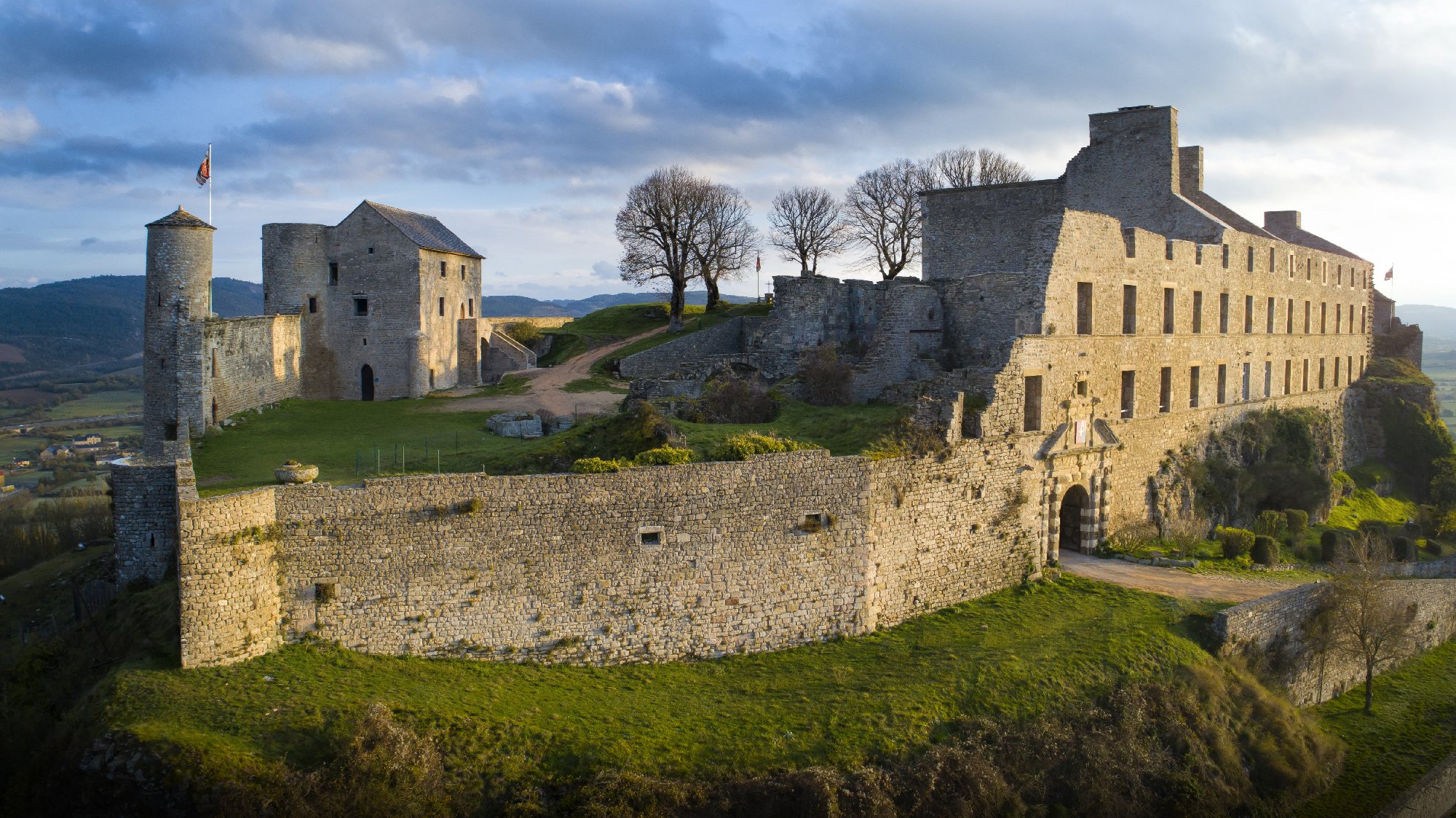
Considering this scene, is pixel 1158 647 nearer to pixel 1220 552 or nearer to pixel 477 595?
pixel 1220 552

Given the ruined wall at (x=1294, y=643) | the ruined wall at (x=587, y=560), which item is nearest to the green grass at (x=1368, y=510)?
the ruined wall at (x=1294, y=643)

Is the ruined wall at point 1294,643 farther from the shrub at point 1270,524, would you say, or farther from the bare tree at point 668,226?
the bare tree at point 668,226

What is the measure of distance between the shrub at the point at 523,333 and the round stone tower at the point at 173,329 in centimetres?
2160

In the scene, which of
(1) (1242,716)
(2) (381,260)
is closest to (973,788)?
(1) (1242,716)

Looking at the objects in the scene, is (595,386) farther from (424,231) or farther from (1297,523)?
(1297,523)

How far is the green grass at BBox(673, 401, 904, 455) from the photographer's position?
2034cm

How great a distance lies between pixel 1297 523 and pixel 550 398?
2472 centimetres

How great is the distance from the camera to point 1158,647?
1966cm

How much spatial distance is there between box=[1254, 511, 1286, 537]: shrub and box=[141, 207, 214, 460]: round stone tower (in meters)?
31.5

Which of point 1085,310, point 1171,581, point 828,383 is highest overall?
point 1085,310

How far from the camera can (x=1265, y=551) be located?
27.8 meters

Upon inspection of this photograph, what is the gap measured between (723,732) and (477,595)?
190 inches

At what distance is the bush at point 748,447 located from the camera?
18516 millimetres

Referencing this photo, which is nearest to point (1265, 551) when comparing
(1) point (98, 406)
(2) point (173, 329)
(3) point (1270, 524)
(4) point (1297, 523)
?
(3) point (1270, 524)
